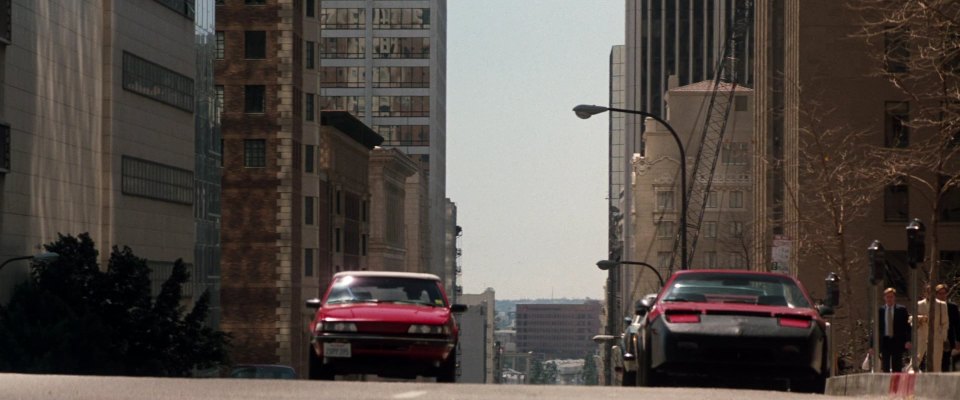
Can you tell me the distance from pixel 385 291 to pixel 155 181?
50.8 m

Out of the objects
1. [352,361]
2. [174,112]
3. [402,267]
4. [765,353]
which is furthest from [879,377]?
[402,267]

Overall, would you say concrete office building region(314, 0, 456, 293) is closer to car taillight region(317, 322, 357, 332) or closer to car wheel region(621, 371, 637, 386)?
car wheel region(621, 371, 637, 386)

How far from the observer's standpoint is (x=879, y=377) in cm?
1823

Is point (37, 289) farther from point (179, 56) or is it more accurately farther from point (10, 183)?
point (179, 56)

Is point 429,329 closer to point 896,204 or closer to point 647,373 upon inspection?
point 647,373

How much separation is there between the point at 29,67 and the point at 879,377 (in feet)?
143

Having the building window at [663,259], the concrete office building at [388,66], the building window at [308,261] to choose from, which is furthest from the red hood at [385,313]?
the concrete office building at [388,66]

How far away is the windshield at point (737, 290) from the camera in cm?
1928

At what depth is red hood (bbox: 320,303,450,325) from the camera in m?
21.7

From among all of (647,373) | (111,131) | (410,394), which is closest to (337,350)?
(647,373)

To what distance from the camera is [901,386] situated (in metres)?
17.0

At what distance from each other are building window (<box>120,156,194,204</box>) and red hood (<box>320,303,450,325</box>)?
154 ft

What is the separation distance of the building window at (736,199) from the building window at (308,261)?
54.2 m

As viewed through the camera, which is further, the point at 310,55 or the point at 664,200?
the point at 664,200
